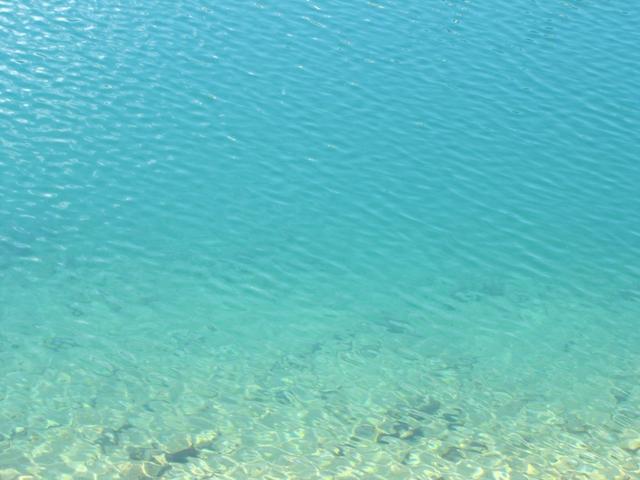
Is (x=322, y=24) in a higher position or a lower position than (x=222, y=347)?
higher

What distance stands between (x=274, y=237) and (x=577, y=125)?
1886 centimetres

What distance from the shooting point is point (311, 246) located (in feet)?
118

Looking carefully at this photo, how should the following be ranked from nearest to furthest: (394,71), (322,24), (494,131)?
(494,131) < (394,71) < (322,24)

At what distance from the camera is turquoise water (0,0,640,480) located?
2752 centimetres

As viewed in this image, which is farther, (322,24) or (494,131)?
(322,24)

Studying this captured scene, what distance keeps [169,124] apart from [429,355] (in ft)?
57.8

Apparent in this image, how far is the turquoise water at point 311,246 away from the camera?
27.5 meters

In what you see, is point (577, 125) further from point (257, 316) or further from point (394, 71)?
point (257, 316)

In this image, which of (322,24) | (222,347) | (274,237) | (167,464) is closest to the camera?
(167,464)

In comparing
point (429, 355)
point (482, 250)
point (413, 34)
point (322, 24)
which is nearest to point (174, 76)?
point (322, 24)

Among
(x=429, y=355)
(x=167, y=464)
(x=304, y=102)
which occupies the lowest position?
(x=167, y=464)

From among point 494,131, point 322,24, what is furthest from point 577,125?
point 322,24

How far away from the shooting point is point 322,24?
52906mm

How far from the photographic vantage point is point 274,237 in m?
36.0
